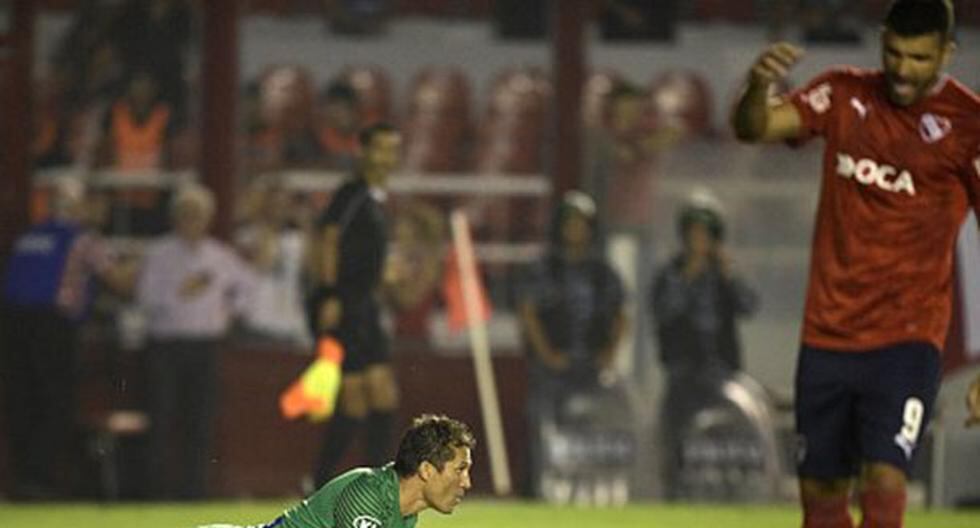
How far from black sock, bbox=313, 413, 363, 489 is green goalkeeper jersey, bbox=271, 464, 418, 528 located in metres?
7.17

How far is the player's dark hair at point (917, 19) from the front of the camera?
8.91 meters

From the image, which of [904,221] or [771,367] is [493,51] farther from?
[904,221]

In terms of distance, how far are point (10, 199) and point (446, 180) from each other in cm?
274

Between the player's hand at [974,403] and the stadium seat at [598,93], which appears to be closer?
the player's hand at [974,403]

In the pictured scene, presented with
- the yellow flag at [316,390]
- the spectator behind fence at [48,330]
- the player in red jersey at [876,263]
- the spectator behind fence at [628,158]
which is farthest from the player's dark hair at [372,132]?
the player in red jersey at [876,263]

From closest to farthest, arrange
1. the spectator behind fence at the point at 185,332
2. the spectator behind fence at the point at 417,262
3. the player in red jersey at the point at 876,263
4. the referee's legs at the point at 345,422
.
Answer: the player in red jersey at the point at 876,263 < the referee's legs at the point at 345,422 < the spectator behind fence at the point at 185,332 < the spectator behind fence at the point at 417,262

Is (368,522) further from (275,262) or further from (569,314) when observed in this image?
(275,262)

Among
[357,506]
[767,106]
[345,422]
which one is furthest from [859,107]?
[345,422]

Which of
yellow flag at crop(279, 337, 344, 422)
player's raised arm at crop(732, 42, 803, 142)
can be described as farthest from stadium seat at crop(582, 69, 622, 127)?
player's raised arm at crop(732, 42, 803, 142)

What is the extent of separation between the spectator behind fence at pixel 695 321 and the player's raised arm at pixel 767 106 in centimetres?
864

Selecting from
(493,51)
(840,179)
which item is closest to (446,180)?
(493,51)

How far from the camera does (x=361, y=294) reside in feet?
52.6

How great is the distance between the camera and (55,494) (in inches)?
708

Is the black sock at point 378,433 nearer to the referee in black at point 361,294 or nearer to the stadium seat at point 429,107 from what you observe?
the referee in black at point 361,294
